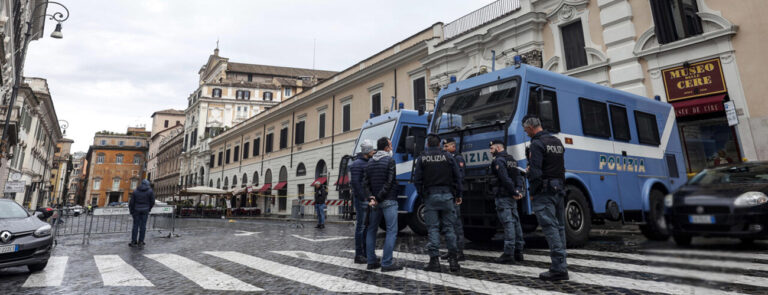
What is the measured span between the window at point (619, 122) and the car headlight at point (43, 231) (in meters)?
8.61

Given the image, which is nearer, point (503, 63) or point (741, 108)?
point (741, 108)

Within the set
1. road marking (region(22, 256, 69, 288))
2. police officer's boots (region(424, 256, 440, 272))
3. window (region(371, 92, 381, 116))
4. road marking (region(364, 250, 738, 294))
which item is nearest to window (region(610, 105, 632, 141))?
road marking (region(364, 250, 738, 294))

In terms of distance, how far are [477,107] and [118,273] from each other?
6340 mm

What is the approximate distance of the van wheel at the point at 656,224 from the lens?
66 cm

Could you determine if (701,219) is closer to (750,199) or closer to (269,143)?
(750,199)

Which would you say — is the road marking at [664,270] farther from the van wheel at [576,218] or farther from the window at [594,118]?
Result: the window at [594,118]

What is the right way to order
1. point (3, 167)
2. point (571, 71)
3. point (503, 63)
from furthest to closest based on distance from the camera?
point (3, 167) → point (503, 63) → point (571, 71)

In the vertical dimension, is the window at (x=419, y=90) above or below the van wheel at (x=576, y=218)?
above

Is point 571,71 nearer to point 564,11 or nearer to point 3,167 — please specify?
point 564,11

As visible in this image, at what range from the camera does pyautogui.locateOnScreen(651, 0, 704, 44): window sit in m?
1.54

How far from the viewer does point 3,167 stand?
89.4ft

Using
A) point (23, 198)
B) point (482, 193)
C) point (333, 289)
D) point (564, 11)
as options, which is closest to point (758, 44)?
point (564, 11)

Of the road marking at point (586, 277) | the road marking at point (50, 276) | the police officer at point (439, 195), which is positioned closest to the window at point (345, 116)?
the road marking at point (50, 276)

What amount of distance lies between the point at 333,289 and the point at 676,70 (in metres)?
12.1
